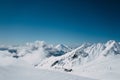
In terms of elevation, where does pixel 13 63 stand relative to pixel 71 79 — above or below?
above

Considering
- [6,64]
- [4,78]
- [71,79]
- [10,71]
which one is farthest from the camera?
[6,64]

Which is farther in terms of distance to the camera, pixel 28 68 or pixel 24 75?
pixel 28 68

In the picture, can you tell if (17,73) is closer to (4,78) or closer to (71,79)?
(4,78)

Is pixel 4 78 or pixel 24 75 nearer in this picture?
pixel 4 78

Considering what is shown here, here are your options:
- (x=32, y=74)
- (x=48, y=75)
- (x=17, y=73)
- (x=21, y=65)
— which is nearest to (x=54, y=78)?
(x=48, y=75)

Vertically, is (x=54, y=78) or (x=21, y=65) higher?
(x=21, y=65)

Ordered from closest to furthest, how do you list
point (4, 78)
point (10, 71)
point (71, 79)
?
point (4, 78), point (71, 79), point (10, 71)

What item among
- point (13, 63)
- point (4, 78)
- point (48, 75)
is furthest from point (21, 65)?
point (4, 78)

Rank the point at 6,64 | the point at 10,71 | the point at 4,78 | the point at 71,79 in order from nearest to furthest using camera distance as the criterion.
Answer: the point at 4,78 < the point at 71,79 < the point at 10,71 < the point at 6,64

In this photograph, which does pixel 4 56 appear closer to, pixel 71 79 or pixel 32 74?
pixel 32 74
